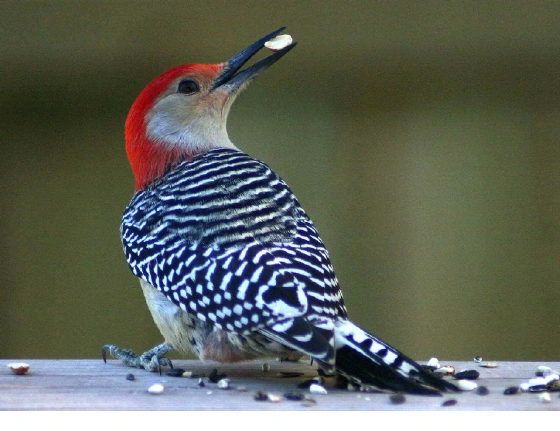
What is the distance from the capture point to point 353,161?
149 inches

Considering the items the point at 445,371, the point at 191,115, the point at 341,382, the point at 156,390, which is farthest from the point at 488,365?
the point at 191,115

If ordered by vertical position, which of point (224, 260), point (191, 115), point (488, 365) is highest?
point (191, 115)

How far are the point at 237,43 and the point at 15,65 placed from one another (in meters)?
0.94

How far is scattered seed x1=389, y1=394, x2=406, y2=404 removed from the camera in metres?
1.68

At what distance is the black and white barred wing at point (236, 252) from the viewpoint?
178cm

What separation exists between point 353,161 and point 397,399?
86.1 inches

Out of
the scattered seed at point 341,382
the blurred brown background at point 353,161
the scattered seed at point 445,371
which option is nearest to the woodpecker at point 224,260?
the scattered seed at point 341,382

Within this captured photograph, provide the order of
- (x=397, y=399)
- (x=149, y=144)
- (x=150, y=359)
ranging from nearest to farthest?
1. (x=397, y=399)
2. (x=150, y=359)
3. (x=149, y=144)

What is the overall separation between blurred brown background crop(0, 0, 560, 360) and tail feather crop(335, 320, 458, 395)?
193 cm

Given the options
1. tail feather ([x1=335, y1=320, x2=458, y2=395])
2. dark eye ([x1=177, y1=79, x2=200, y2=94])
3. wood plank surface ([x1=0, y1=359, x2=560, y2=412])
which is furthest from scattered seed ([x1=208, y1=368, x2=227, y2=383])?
dark eye ([x1=177, y1=79, x2=200, y2=94])

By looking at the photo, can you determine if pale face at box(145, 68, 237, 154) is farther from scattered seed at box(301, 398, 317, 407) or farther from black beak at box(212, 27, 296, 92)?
scattered seed at box(301, 398, 317, 407)

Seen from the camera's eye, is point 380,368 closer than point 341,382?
Yes

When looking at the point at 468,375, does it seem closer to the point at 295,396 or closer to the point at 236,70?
the point at 295,396
